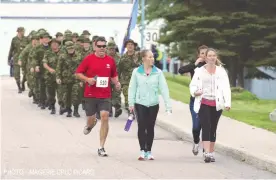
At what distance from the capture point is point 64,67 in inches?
830

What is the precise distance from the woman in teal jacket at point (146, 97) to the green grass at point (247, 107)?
4.66 metres

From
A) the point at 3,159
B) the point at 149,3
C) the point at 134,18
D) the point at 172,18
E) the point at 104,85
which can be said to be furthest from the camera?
the point at 149,3

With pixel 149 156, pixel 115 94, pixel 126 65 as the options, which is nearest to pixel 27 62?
pixel 115 94

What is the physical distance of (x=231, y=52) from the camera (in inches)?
1242

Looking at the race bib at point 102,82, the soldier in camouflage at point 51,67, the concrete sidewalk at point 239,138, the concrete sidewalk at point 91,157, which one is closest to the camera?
the concrete sidewalk at point 91,157

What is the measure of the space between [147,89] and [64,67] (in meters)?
7.85

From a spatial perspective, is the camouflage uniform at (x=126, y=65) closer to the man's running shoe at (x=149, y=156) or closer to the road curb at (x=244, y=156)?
the road curb at (x=244, y=156)

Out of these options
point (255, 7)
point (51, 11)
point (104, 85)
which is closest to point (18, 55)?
point (255, 7)

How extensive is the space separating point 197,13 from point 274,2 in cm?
291

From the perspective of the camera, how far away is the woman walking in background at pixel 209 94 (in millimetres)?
13359

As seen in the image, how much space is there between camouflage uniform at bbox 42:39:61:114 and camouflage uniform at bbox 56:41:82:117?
91 centimetres

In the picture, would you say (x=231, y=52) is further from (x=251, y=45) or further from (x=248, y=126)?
(x=248, y=126)

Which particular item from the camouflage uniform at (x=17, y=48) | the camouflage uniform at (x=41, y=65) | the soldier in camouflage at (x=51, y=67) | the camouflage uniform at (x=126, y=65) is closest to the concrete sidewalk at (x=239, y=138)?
the camouflage uniform at (x=126, y=65)

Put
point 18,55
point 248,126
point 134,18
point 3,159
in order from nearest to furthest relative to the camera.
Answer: point 3,159 → point 248,126 → point 134,18 → point 18,55
